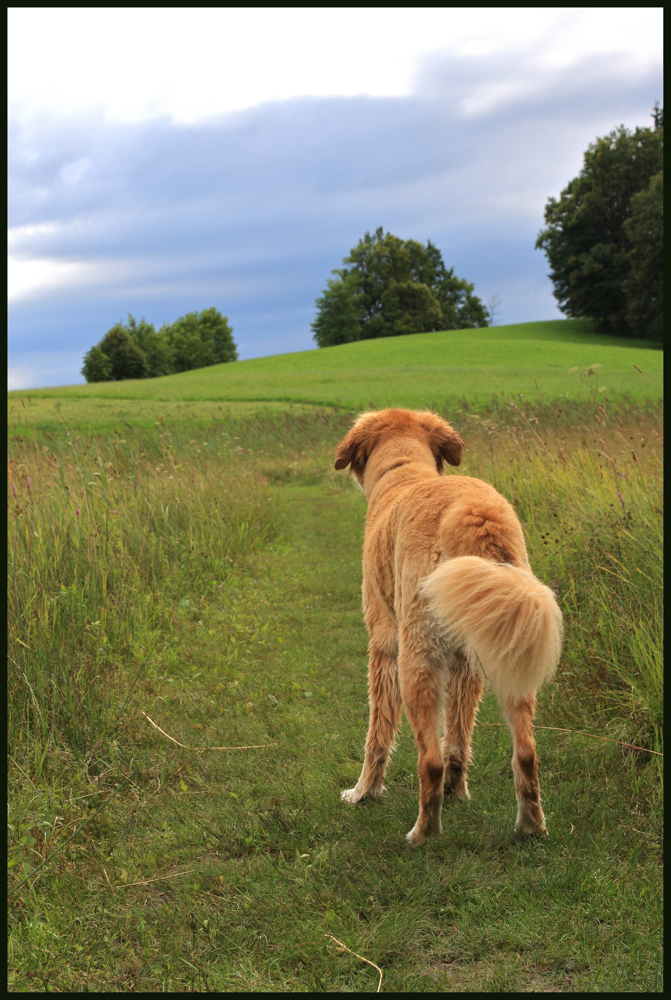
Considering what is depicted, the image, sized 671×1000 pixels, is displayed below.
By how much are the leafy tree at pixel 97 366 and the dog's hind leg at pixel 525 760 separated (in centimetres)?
7232

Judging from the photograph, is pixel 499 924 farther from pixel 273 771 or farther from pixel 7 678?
pixel 7 678

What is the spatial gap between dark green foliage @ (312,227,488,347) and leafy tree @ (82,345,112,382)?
2270cm

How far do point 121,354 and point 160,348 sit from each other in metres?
6.39

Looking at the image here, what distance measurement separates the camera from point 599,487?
558cm

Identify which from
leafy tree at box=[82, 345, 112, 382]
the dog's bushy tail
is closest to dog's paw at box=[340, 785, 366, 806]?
the dog's bushy tail

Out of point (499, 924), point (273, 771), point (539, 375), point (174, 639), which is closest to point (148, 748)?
point (273, 771)

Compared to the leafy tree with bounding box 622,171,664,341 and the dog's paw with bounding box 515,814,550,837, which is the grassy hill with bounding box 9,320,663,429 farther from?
the dog's paw with bounding box 515,814,550,837

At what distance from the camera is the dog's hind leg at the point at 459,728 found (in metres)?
3.02

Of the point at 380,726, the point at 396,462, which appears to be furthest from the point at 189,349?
the point at 380,726

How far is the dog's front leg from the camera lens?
3.08 metres

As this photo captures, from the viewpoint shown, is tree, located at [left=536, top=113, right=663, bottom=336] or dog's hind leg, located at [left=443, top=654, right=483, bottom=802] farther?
tree, located at [left=536, top=113, right=663, bottom=336]

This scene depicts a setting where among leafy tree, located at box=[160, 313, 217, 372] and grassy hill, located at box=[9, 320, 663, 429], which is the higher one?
leafy tree, located at box=[160, 313, 217, 372]

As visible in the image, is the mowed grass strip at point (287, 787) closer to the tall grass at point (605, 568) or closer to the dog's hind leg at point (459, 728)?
the tall grass at point (605, 568)

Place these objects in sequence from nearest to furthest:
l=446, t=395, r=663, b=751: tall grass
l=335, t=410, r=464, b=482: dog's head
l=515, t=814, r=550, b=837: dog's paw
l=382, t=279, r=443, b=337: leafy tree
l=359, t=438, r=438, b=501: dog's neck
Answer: l=515, t=814, r=550, b=837: dog's paw
l=446, t=395, r=663, b=751: tall grass
l=359, t=438, r=438, b=501: dog's neck
l=335, t=410, r=464, b=482: dog's head
l=382, t=279, r=443, b=337: leafy tree
